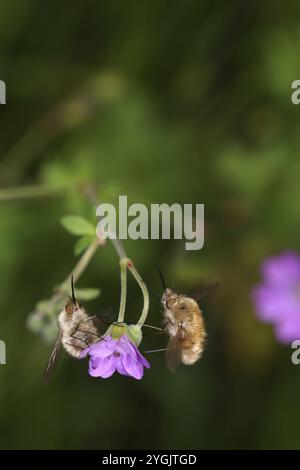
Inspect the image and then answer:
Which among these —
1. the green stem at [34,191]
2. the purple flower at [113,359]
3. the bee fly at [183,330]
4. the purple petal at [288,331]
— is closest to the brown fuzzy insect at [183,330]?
the bee fly at [183,330]

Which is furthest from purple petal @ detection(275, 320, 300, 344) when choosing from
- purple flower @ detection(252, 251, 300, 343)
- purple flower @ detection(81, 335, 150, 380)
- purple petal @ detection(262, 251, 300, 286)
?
purple flower @ detection(81, 335, 150, 380)

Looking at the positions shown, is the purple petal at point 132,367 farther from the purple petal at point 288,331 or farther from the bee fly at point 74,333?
the purple petal at point 288,331

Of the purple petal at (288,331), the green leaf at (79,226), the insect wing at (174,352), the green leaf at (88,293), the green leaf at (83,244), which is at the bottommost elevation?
the insect wing at (174,352)

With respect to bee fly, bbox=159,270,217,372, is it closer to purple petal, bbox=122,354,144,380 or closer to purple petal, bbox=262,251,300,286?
purple petal, bbox=122,354,144,380

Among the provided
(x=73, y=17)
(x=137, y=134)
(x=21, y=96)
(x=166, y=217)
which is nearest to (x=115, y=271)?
(x=166, y=217)

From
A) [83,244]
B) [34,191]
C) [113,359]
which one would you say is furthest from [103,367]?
[34,191]

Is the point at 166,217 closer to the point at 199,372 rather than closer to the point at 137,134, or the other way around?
the point at 137,134
